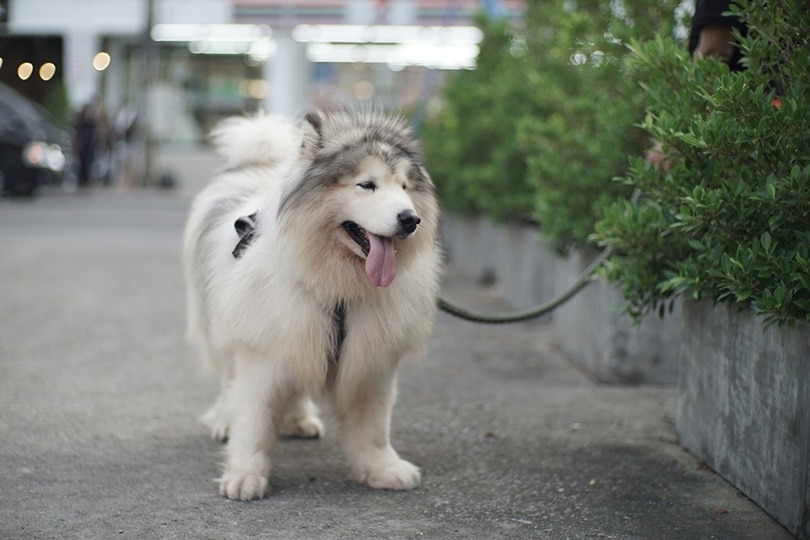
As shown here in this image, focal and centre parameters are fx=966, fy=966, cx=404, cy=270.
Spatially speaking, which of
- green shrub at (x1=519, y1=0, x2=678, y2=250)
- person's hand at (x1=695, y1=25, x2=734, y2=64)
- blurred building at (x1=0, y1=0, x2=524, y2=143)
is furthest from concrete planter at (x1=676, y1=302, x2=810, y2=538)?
blurred building at (x1=0, y1=0, x2=524, y2=143)

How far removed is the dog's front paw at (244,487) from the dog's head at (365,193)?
0.95 m

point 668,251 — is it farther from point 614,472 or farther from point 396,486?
point 396,486

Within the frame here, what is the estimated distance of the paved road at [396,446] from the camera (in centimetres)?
366

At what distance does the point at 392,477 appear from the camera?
409 cm

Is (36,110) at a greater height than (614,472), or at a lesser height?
greater

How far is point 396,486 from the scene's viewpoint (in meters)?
4.09

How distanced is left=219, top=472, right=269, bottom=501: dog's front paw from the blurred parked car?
1717 cm

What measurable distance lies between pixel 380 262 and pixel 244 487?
1.08m

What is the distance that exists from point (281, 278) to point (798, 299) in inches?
75.8

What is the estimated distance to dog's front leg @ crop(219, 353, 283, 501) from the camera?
154 inches

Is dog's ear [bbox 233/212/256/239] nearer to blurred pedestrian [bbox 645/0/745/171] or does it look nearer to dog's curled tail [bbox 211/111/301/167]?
dog's curled tail [bbox 211/111/301/167]

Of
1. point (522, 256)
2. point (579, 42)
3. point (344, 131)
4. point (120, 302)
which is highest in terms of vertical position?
point (579, 42)

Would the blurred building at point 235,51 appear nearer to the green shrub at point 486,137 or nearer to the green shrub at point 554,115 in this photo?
the green shrub at point 486,137

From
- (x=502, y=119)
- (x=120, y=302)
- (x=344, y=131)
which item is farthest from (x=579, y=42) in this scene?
(x=120, y=302)
